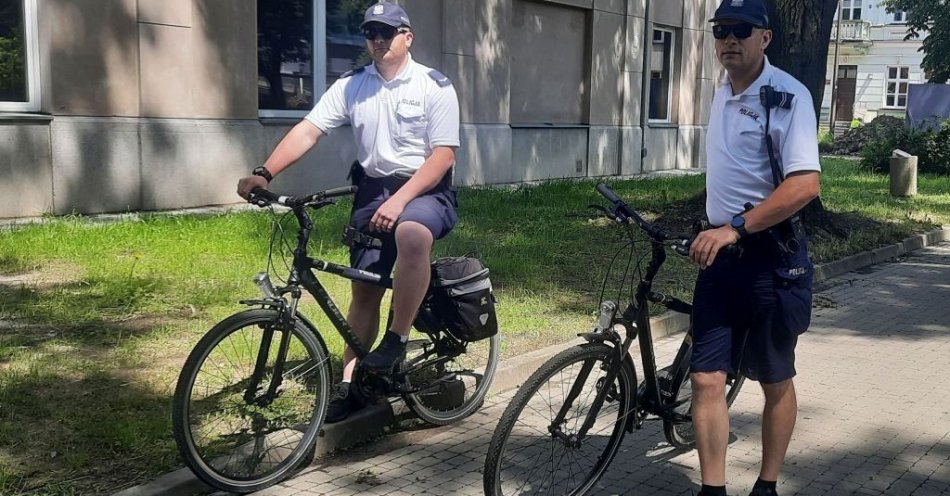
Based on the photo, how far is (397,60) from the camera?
4.61 metres

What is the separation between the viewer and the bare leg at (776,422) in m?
3.83

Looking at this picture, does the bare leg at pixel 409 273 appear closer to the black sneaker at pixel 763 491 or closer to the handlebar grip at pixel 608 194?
the handlebar grip at pixel 608 194

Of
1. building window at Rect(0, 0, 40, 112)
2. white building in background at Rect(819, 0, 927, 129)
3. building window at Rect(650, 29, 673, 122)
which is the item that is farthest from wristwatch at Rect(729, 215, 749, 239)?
white building in background at Rect(819, 0, 927, 129)

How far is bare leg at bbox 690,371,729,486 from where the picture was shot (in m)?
3.72

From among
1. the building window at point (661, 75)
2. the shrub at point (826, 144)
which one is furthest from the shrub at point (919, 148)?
the shrub at point (826, 144)

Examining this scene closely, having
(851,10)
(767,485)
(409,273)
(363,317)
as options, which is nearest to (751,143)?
(767,485)

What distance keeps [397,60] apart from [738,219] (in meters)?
1.83

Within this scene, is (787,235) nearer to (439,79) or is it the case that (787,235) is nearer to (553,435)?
(553,435)

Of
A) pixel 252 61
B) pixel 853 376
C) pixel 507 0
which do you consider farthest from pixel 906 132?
pixel 853 376

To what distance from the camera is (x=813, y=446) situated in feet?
16.5

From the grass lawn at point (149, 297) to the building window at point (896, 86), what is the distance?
139ft

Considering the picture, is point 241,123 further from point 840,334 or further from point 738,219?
point 738,219

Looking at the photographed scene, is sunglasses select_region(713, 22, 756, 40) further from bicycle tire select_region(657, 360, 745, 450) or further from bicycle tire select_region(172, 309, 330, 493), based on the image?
bicycle tire select_region(172, 309, 330, 493)

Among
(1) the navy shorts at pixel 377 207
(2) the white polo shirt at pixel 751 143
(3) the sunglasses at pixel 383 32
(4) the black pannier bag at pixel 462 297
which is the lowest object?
(4) the black pannier bag at pixel 462 297
